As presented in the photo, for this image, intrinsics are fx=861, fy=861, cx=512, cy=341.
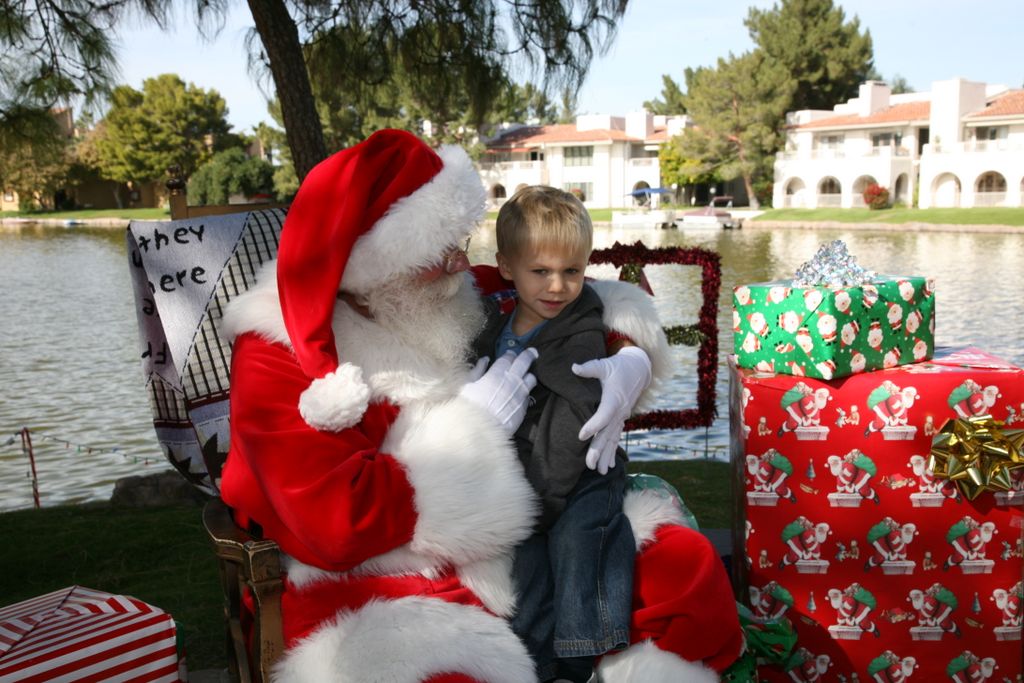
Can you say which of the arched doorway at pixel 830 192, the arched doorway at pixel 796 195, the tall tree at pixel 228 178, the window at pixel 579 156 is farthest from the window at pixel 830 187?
the tall tree at pixel 228 178

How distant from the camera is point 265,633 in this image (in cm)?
178

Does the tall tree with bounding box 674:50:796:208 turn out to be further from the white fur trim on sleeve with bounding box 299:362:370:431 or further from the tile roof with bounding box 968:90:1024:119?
the white fur trim on sleeve with bounding box 299:362:370:431

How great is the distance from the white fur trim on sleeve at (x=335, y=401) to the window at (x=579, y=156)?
44.5 meters

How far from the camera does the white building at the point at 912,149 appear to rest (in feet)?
106

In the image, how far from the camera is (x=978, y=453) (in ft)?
6.96

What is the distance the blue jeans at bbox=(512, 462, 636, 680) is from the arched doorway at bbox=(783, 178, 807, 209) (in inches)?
1440

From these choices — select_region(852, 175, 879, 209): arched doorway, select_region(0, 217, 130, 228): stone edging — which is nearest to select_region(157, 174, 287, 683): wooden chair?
select_region(852, 175, 879, 209): arched doorway

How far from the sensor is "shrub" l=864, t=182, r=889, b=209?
32.9 m

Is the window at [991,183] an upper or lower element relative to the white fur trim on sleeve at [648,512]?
upper

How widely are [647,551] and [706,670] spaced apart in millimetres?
283

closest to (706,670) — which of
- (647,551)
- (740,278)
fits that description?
(647,551)

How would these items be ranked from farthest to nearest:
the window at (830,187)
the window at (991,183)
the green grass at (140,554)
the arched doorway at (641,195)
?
the arched doorway at (641,195) → the window at (830,187) → the window at (991,183) → the green grass at (140,554)

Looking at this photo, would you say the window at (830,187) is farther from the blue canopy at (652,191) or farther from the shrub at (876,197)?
the blue canopy at (652,191)

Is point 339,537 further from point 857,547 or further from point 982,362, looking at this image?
point 982,362
